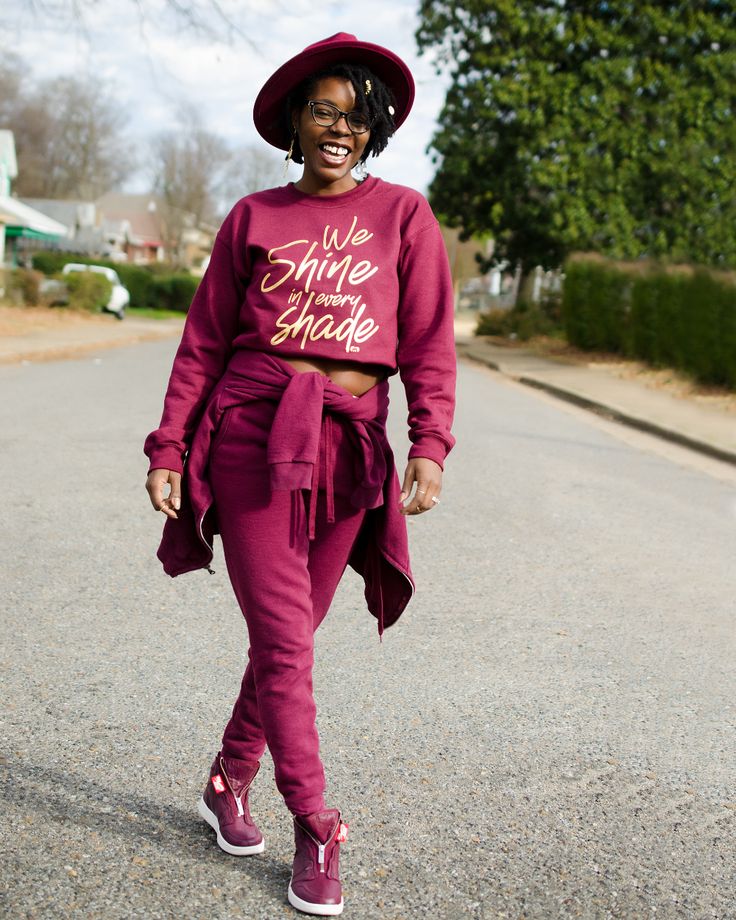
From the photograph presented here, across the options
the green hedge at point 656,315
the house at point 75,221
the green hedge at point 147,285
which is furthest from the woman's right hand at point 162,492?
the house at point 75,221

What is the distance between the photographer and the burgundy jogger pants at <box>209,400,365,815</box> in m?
2.60

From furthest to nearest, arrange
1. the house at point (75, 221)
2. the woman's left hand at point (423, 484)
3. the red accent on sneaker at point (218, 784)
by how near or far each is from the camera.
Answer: the house at point (75, 221)
the red accent on sneaker at point (218, 784)
the woman's left hand at point (423, 484)

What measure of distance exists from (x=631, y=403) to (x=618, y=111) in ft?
52.5

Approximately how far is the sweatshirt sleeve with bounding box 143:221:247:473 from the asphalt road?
1.00 meters

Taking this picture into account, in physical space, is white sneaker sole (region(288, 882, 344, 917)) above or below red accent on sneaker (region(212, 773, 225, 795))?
below

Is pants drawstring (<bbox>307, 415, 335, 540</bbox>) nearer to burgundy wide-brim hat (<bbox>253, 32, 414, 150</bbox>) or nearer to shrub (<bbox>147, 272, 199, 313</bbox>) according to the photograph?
burgundy wide-brim hat (<bbox>253, 32, 414, 150</bbox>)

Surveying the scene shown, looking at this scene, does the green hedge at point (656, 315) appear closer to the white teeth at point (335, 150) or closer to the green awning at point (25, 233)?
the white teeth at point (335, 150)

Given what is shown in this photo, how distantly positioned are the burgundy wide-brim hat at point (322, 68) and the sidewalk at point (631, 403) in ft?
30.7

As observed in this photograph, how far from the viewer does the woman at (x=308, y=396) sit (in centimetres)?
261

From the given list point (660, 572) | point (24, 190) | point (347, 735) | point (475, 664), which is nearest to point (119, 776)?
point (347, 735)

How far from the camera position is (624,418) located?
14891 millimetres

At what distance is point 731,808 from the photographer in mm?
3377

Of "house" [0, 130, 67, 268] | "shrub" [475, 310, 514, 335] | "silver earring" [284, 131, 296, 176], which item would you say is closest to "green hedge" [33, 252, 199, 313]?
"house" [0, 130, 67, 268]

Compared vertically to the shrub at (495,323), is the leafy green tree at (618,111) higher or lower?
higher
